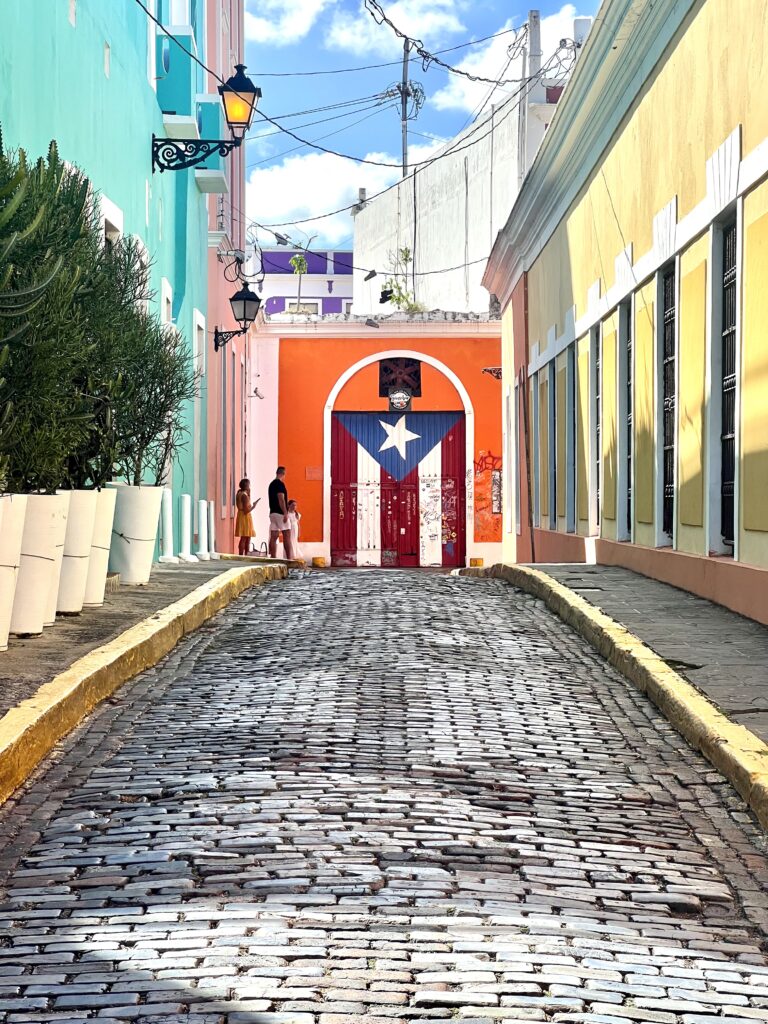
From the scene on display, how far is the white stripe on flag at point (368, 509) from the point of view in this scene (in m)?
31.3

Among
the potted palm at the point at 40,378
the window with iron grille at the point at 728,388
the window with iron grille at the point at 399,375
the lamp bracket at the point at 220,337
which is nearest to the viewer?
the potted palm at the point at 40,378

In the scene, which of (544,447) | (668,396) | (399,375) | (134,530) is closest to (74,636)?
(134,530)

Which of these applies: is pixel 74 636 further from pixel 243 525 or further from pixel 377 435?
pixel 377 435

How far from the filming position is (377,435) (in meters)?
31.6

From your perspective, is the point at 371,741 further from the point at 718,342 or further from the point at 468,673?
the point at 718,342

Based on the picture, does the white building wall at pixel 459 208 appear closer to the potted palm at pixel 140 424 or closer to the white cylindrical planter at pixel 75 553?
the potted palm at pixel 140 424

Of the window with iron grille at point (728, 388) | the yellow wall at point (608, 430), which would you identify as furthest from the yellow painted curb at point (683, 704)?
the yellow wall at point (608, 430)

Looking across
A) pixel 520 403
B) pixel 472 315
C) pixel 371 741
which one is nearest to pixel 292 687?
pixel 371 741

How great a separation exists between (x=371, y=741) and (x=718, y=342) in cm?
553

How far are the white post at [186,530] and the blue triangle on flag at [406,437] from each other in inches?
528

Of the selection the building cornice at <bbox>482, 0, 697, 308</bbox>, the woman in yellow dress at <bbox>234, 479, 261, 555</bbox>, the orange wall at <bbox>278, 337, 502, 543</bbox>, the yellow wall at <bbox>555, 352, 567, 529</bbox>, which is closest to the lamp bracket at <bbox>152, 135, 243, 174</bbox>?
the building cornice at <bbox>482, 0, 697, 308</bbox>

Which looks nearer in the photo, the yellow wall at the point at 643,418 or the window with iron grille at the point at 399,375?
the yellow wall at the point at 643,418

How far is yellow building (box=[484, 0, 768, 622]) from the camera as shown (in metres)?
9.97

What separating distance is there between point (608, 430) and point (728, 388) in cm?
513
